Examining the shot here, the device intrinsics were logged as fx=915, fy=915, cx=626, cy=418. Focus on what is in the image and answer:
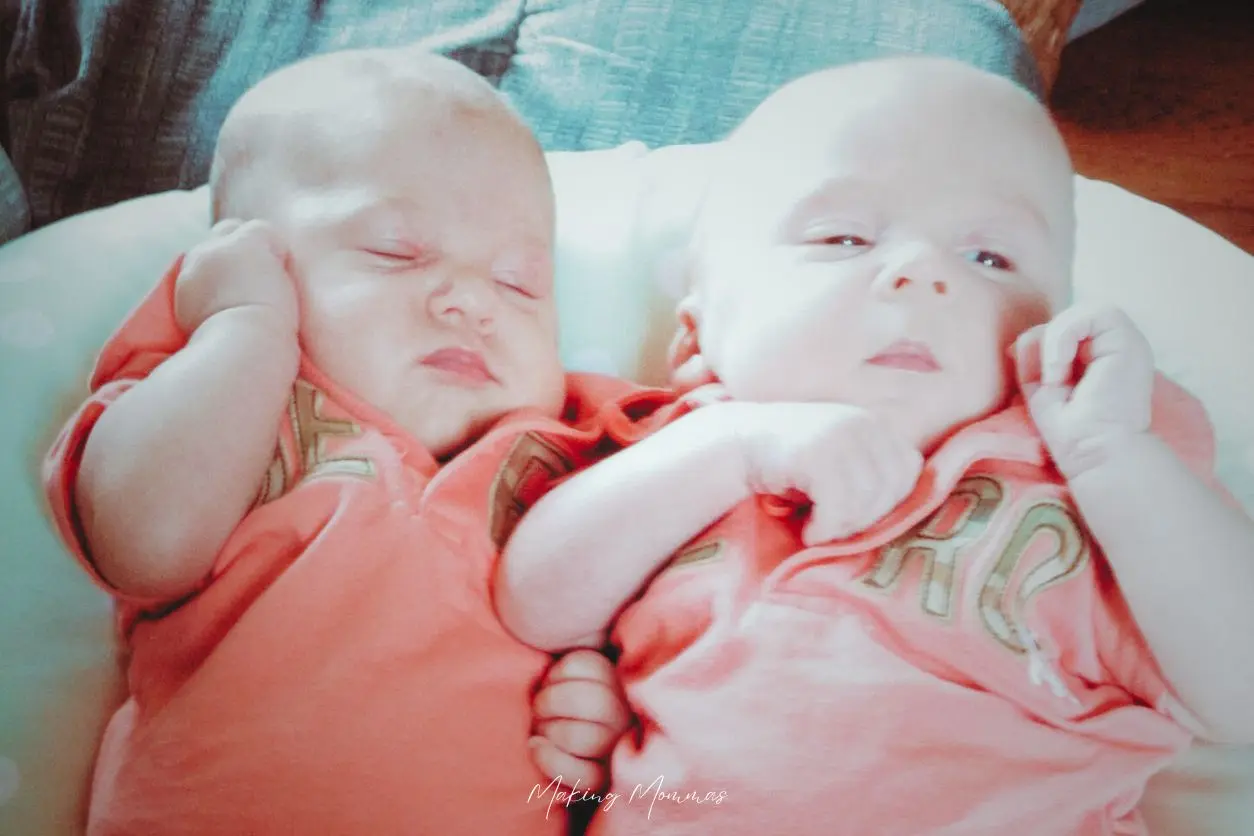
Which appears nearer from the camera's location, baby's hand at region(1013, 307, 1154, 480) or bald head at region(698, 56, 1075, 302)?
baby's hand at region(1013, 307, 1154, 480)

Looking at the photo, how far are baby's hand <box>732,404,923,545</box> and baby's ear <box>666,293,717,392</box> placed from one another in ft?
0.65

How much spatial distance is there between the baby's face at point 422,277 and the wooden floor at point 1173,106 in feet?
4.51

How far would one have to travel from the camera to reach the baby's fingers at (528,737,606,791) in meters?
0.74

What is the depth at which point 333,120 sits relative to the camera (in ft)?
2.82

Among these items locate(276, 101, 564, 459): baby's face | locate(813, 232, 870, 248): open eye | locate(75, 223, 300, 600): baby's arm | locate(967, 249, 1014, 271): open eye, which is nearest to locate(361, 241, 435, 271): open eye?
locate(276, 101, 564, 459): baby's face

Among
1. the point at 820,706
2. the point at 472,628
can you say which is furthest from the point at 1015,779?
the point at 472,628

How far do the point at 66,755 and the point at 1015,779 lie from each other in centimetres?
71

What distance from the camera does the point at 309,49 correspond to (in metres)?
1.47

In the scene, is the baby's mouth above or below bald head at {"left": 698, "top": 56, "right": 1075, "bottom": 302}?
below

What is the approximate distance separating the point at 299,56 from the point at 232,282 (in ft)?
2.75

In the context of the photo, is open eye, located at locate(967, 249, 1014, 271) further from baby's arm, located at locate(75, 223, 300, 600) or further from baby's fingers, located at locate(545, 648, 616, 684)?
baby's arm, located at locate(75, 223, 300, 600)

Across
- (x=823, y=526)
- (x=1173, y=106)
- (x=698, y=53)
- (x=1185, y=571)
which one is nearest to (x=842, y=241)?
(x=823, y=526)

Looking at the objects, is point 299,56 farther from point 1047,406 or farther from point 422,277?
point 1047,406

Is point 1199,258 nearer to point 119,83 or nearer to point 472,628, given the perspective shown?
point 472,628
